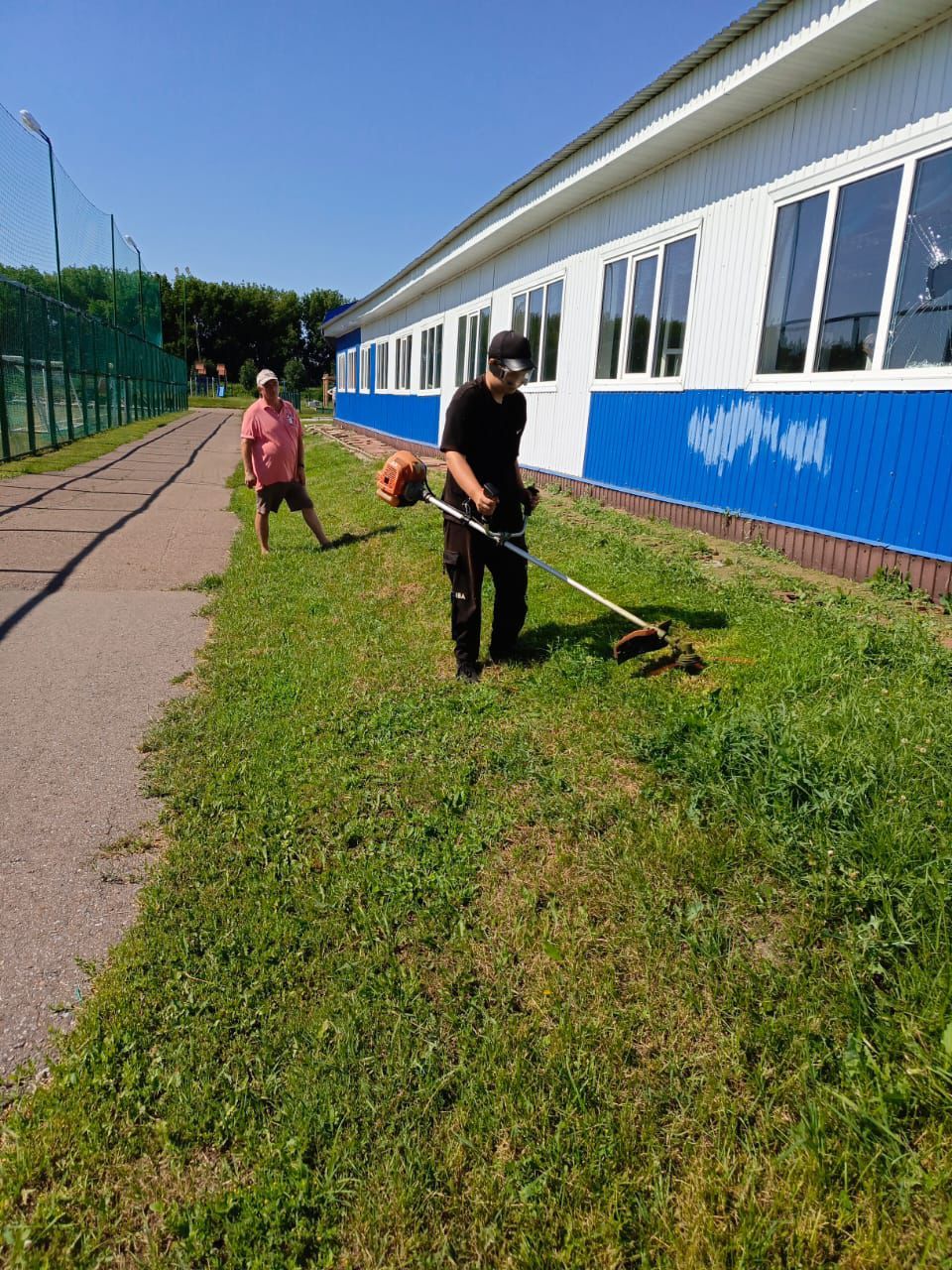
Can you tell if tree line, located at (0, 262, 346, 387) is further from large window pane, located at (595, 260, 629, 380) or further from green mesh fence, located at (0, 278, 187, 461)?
large window pane, located at (595, 260, 629, 380)

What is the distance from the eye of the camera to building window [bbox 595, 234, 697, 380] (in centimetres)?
898

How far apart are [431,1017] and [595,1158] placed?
1.98 ft

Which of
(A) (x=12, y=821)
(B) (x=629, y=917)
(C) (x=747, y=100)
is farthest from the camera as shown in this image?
(C) (x=747, y=100)

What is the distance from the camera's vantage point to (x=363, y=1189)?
186cm

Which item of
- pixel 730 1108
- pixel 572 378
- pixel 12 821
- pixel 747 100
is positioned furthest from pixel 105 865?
pixel 572 378

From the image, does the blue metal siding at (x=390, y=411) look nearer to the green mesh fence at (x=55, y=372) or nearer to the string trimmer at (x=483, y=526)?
the green mesh fence at (x=55, y=372)

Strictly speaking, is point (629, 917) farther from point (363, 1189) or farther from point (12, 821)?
point (12, 821)

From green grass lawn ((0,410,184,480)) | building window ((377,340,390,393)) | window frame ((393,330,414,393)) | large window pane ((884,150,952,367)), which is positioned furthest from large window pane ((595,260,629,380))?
building window ((377,340,390,393))

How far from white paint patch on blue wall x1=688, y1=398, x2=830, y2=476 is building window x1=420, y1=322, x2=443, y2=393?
12.0 metres

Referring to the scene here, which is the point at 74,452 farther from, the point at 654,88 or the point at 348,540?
the point at 654,88

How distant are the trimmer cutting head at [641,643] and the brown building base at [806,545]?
2509 millimetres

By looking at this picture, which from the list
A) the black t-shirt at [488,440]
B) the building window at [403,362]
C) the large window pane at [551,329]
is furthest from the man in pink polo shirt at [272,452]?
the building window at [403,362]

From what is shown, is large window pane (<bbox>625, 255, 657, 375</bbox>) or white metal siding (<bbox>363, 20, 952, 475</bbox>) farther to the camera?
large window pane (<bbox>625, 255, 657, 375</bbox>)

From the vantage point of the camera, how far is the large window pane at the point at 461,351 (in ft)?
57.1
